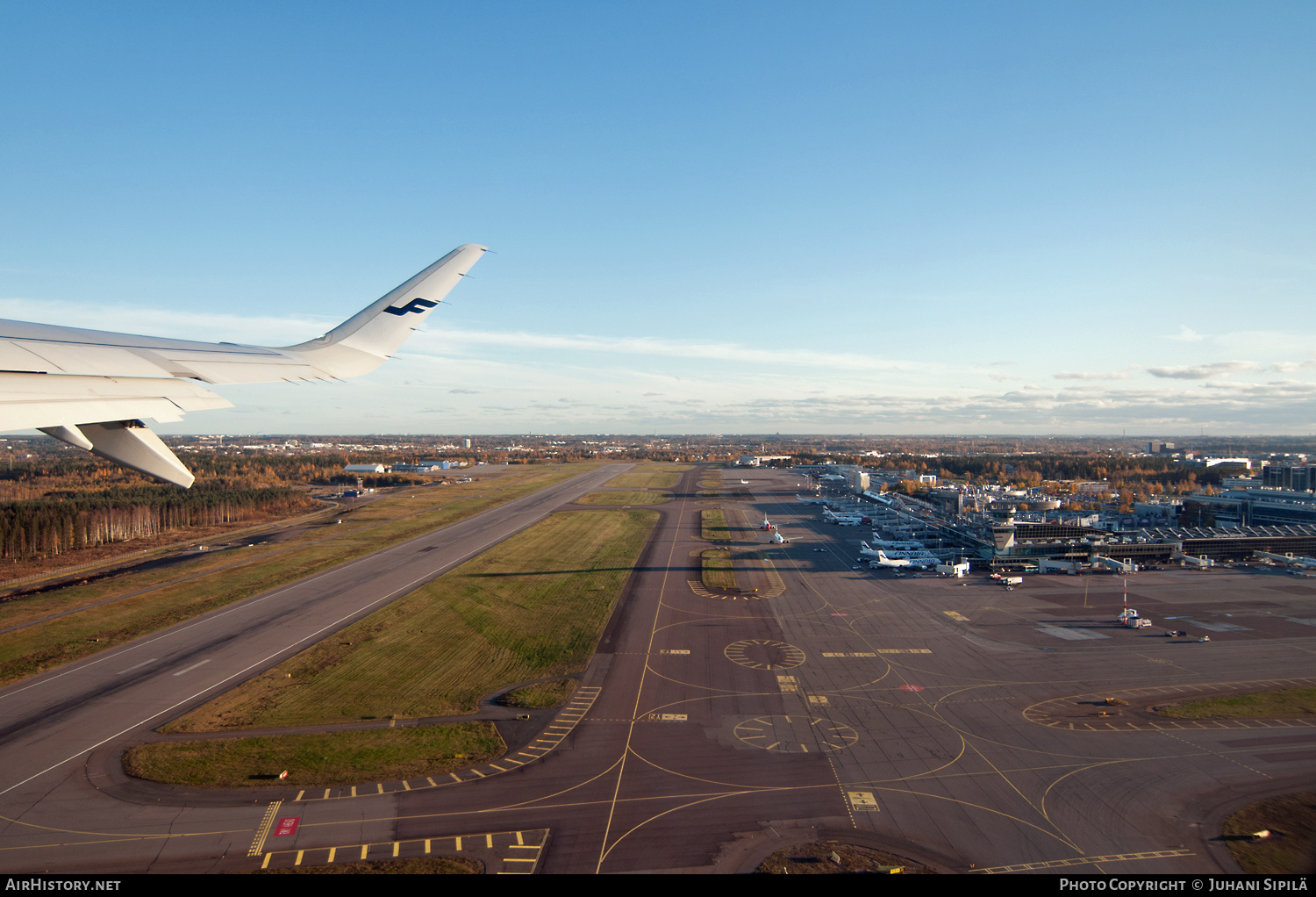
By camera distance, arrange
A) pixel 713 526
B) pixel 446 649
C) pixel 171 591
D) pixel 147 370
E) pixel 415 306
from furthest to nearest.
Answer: pixel 713 526 → pixel 171 591 → pixel 446 649 → pixel 415 306 → pixel 147 370

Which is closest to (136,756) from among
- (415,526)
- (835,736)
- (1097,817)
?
(835,736)

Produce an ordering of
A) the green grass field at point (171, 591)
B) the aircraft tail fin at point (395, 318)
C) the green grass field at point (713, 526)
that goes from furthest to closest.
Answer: the green grass field at point (713, 526) → the green grass field at point (171, 591) → the aircraft tail fin at point (395, 318)

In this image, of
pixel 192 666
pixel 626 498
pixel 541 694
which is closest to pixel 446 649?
pixel 541 694

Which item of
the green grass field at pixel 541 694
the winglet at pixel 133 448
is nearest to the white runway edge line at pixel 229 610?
the green grass field at pixel 541 694

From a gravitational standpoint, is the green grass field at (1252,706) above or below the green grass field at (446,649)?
above

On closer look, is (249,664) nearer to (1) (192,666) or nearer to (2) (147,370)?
(1) (192,666)

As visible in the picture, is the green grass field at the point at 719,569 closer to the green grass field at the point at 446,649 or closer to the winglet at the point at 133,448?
the green grass field at the point at 446,649

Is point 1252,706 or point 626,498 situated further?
point 626,498

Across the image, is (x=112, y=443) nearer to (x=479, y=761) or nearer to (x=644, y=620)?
(x=479, y=761)
